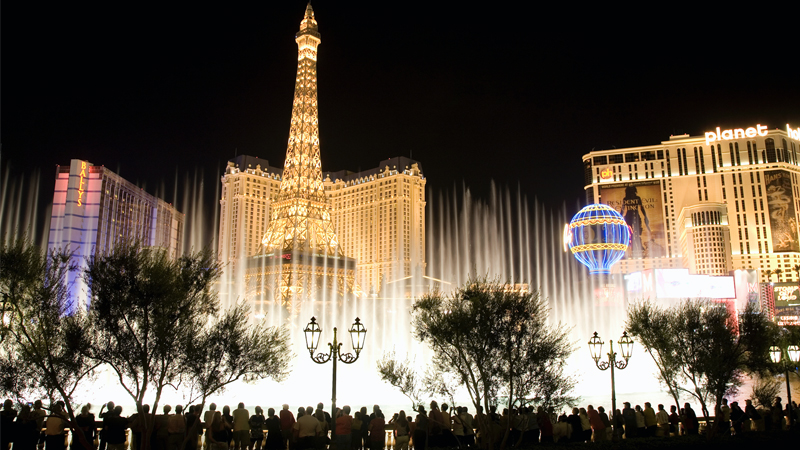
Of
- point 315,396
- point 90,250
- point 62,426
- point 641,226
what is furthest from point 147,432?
point 641,226

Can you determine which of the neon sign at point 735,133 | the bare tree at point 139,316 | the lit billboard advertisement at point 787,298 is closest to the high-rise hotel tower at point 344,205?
the lit billboard advertisement at point 787,298

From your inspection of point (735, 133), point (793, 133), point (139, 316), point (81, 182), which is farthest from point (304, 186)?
point (793, 133)

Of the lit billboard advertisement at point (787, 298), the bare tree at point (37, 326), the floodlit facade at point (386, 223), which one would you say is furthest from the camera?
the floodlit facade at point (386, 223)

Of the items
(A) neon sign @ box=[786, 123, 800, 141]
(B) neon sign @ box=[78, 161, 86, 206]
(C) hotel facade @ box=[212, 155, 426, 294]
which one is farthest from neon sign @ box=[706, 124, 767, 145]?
(B) neon sign @ box=[78, 161, 86, 206]

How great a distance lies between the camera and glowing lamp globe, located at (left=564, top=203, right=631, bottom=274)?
55.4m

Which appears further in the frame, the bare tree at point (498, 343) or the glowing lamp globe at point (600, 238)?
the glowing lamp globe at point (600, 238)

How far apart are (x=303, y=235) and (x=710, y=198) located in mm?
82250

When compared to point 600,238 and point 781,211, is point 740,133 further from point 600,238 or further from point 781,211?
point 600,238

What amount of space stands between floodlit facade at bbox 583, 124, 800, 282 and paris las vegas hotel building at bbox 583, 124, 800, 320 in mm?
155

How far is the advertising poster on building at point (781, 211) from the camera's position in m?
96.6

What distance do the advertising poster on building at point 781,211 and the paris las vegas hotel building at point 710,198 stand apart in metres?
0.14

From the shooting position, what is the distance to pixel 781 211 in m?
99.4

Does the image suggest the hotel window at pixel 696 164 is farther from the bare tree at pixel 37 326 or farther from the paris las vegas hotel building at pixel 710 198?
the bare tree at pixel 37 326

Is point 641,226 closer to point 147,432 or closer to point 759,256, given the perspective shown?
point 759,256
